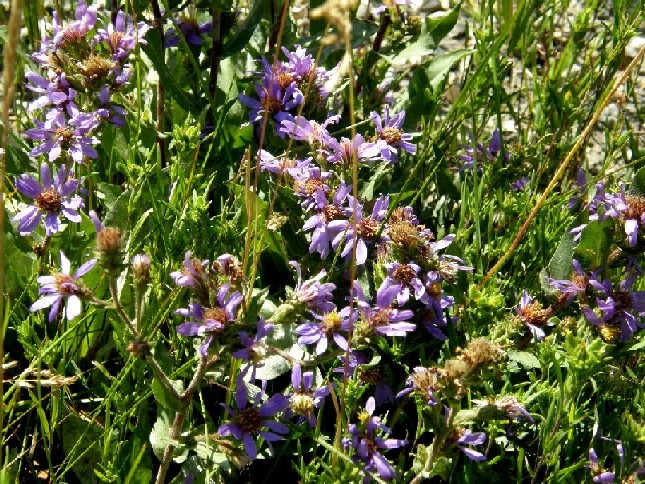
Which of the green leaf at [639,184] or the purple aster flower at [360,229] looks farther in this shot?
the green leaf at [639,184]

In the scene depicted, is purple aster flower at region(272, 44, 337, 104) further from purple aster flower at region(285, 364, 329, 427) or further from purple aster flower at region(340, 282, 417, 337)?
purple aster flower at region(285, 364, 329, 427)

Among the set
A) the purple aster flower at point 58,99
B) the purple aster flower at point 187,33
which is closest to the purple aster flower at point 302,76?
the purple aster flower at point 187,33

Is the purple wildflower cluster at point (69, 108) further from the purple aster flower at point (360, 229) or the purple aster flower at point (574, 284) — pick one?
the purple aster flower at point (574, 284)

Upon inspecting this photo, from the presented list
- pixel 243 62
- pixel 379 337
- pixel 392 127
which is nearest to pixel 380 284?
pixel 379 337

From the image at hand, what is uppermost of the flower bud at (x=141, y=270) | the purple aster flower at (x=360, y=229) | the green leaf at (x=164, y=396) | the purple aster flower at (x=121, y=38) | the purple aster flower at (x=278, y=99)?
the purple aster flower at (x=121, y=38)

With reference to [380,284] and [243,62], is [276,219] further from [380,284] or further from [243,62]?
[243,62]

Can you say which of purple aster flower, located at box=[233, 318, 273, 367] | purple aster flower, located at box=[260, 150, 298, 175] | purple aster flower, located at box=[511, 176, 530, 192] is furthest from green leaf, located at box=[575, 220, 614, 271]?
purple aster flower, located at box=[233, 318, 273, 367]

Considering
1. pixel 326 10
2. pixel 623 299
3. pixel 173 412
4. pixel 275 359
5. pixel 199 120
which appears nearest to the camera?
pixel 326 10
